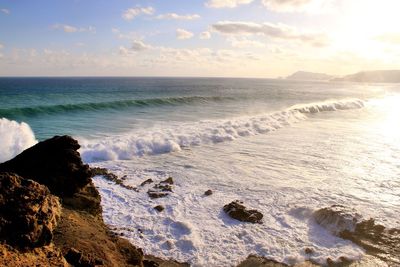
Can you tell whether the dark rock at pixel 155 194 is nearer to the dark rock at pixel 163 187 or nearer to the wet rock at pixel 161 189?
the wet rock at pixel 161 189

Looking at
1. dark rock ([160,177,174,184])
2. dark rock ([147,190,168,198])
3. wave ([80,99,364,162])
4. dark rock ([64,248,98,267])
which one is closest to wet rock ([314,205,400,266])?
dark rock ([147,190,168,198])

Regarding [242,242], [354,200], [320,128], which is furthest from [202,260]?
[320,128]

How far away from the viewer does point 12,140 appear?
18.5 metres

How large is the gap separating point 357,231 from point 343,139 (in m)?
13.9

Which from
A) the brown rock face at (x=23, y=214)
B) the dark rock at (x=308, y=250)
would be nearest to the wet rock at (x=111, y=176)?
the dark rock at (x=308, y=250)

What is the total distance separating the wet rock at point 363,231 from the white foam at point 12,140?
47.2 feet

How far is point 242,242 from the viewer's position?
31.4 ft

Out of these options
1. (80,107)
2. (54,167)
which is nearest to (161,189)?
(54,167)

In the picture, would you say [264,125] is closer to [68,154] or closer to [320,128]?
[320,128]

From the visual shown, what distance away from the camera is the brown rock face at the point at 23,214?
475 cm

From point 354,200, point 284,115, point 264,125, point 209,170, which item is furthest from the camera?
point 284,115

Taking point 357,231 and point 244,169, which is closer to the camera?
point 357,231

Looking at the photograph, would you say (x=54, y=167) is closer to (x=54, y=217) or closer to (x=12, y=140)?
(x=54, y=217)

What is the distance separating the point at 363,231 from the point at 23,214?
9.02 m
